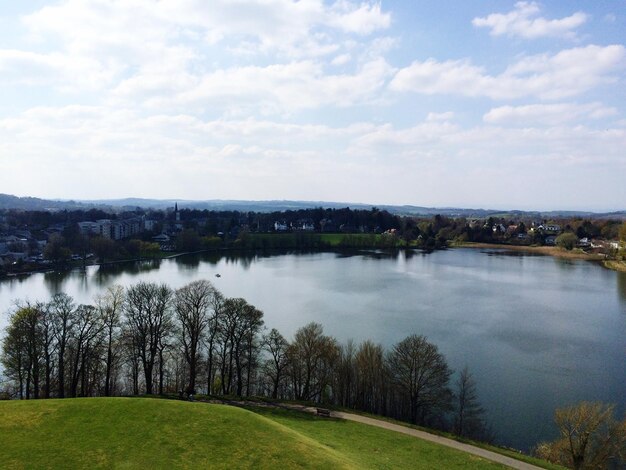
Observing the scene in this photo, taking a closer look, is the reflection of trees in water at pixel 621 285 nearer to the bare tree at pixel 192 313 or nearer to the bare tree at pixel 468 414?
the bare tree at pixel 468 414

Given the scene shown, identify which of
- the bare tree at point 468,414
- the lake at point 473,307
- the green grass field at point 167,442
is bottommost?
the bare tree at point 468,414

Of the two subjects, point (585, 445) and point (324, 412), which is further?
point (324, 412)

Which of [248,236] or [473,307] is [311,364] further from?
[248,236]

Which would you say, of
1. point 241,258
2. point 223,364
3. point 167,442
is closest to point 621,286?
point 223,364

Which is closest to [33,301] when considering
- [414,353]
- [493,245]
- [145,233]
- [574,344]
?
[414,353]

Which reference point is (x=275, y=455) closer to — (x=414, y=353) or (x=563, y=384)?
(x=414, y=353)

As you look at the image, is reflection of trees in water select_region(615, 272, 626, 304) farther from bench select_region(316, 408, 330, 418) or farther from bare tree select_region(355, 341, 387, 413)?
bench select_region(316, 408, 330, 418)

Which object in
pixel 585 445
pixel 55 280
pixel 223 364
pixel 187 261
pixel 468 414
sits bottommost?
pixel 468 414

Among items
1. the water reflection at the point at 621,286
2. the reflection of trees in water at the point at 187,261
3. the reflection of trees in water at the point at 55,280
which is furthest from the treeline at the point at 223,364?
the reflection of trees in water at the point at 187,261

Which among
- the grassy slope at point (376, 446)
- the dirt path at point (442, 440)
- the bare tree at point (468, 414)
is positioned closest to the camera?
the grassy slope at point (376, 446)
